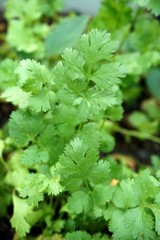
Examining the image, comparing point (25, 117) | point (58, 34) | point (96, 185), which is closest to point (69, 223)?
point (96, 185)

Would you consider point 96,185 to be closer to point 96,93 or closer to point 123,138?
point 96,93

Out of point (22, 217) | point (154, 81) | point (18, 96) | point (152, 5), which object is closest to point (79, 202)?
point (22, 217)

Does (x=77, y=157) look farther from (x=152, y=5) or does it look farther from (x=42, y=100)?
(x=152, y=5)

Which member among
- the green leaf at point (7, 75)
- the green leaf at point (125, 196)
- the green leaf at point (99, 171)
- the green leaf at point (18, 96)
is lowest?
the green leaf at point (125, 196)

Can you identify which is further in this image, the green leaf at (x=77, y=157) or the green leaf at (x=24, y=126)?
the green leaf at (x=24, y=126)

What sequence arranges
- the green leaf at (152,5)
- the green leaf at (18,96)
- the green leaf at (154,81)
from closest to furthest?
1. the green leaf at (18,96)
2. the green leaf at (152,5)
3. the green leaf at (154,81)

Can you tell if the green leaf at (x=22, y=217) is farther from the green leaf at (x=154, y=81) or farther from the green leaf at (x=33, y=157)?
the green leaf at (x=154, y=81)

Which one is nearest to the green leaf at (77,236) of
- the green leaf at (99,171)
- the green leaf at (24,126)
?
the green leaf at (99,171)
